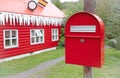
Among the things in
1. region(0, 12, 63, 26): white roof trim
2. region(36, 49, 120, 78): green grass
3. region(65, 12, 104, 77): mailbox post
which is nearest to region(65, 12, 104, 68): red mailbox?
region(65, 12, 104, 77): mailbox post

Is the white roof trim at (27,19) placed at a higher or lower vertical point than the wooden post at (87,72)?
higher

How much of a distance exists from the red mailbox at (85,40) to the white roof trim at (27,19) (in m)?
8.40

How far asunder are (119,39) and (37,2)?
7.02 metres

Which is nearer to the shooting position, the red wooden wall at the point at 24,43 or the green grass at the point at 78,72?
the green grass at the point at 78,72

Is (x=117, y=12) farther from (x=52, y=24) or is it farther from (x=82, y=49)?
(x=82, y=49)

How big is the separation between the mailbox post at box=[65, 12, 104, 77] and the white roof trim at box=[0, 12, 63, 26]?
27.5ft

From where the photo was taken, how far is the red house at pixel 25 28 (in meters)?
14.8

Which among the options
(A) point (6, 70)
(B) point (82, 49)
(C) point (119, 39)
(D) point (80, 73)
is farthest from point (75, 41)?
(C) point (119, 39)

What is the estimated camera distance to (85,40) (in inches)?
232

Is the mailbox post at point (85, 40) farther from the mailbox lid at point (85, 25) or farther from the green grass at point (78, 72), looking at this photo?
the green grass at point (78, 72)

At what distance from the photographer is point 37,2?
1880 centimetres

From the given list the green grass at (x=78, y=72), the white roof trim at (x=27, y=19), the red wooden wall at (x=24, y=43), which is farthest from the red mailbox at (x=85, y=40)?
the red wooden wall at (x=24, y=43)

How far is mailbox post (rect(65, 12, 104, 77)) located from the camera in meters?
5.73

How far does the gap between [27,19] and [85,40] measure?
1088 cm
